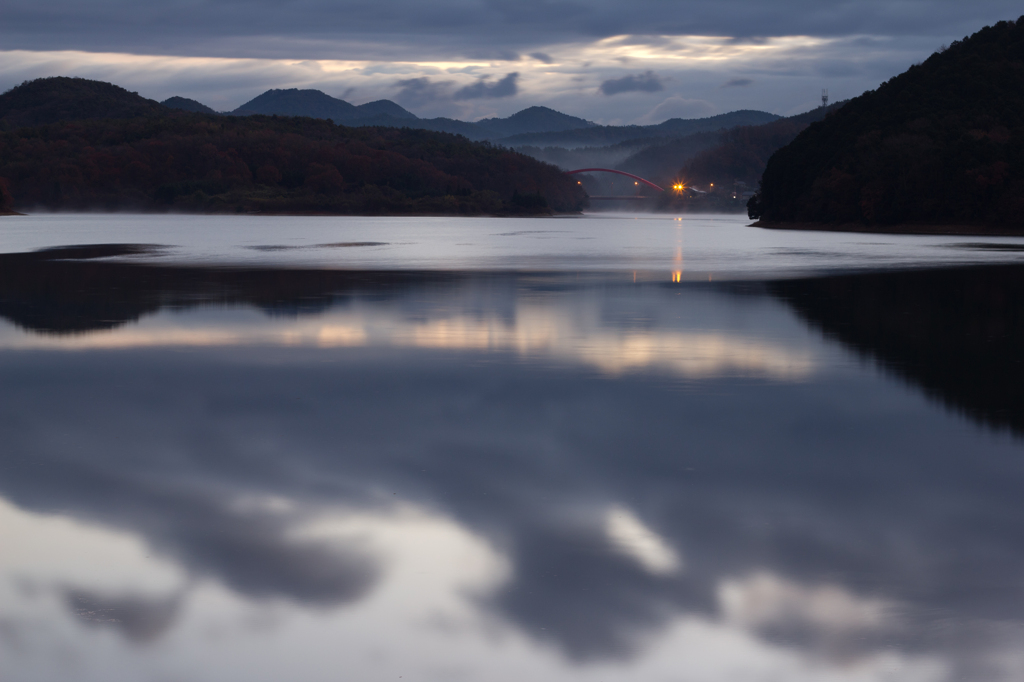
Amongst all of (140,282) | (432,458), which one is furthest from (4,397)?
(140,282)

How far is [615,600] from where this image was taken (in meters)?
5.93

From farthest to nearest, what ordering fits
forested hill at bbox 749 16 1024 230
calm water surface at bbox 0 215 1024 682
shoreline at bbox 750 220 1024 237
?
forested hill at bbox 749 16 1024 230, shoreline at bbox 750 220 1024 237, calm water surface at bbox 0 215 1024 682

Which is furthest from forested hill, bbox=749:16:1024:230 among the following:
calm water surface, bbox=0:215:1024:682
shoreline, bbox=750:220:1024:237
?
calm water surface, bbox=0:215:1024:682

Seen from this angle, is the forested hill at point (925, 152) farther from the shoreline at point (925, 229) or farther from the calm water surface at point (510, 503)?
the calm water surface at point (510, 503)

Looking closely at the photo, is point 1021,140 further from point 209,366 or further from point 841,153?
point 209,366

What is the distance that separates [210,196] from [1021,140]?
141907 millimetres

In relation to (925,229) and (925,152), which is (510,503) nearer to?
(925,229)

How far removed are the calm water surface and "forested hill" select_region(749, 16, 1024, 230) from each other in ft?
246

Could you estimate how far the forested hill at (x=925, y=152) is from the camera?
3408 inches

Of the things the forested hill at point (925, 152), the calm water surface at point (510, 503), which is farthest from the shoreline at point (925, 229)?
the calm water surface at point (510, 503)

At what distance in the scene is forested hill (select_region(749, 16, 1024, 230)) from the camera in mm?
86562

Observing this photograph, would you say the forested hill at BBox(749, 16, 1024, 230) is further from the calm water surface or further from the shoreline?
the calm water surface

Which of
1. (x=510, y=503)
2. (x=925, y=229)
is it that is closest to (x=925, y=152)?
(x=925, y=229)

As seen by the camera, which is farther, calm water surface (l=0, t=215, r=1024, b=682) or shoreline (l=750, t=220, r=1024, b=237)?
shoreline (l=750, t=220, r=1024, b=237)
